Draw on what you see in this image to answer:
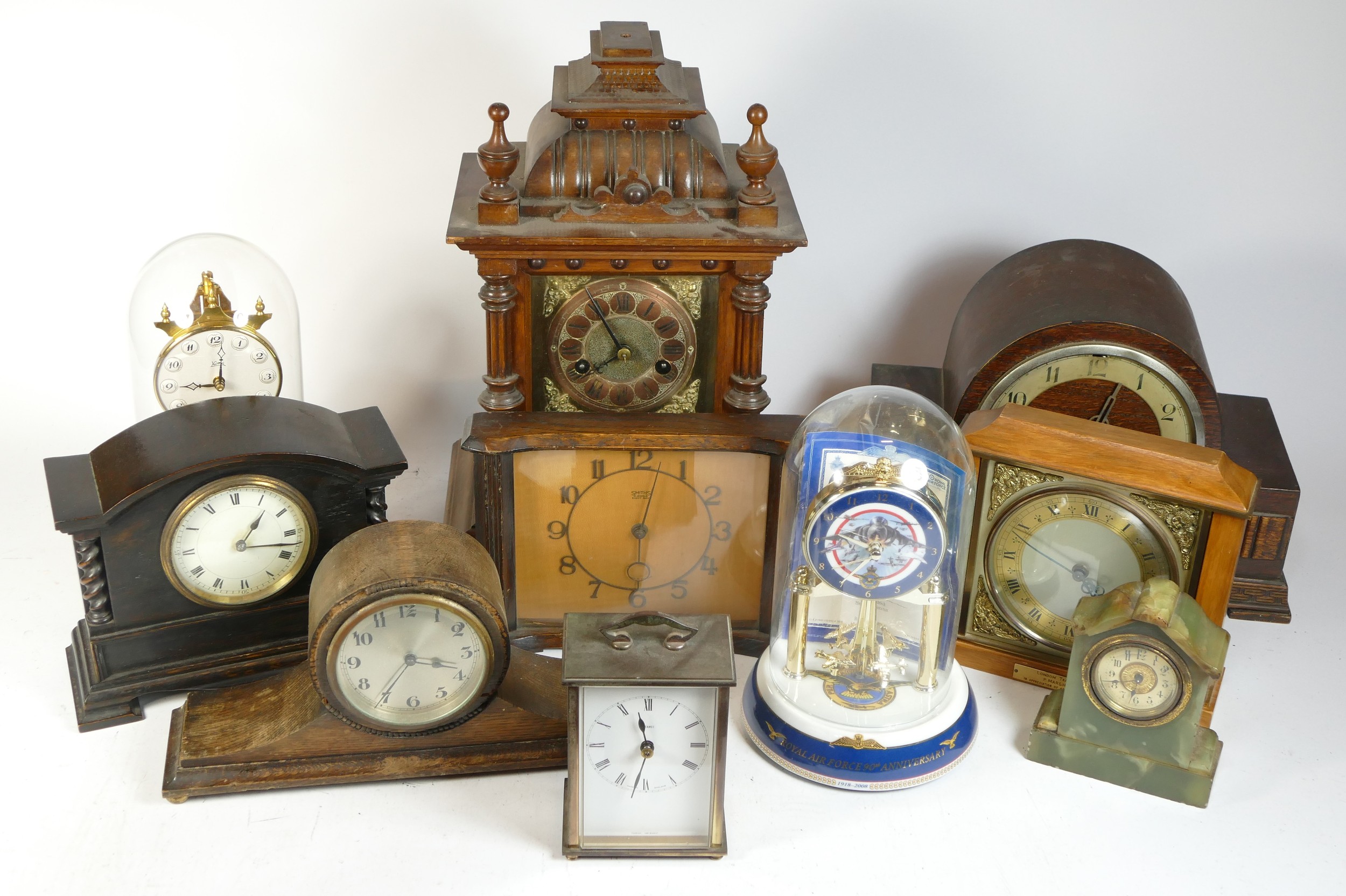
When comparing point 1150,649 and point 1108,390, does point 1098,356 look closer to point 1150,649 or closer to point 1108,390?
point 1108,390

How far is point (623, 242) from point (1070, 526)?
114cm

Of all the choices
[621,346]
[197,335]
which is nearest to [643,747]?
[621,346]

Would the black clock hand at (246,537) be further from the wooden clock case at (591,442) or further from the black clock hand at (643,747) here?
the black clock hand at (643,747)

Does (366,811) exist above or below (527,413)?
below

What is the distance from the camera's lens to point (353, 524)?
2951mm

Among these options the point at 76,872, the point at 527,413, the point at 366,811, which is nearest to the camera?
the point at 76,872

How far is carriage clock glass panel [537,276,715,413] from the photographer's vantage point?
2955 millimetres

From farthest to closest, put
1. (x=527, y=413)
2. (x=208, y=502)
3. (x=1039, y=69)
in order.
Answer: (x=1039, y=69)
(x=527, y=413)
(x=208, y=502)

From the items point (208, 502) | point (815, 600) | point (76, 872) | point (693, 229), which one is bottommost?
point (76, 872)

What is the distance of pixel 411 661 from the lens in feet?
8.54

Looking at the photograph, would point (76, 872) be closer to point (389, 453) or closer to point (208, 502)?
point (208, 502)

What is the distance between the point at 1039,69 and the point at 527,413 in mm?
1681

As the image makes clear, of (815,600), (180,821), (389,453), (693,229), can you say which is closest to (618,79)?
(693,229)

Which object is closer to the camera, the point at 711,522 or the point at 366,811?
the point at 366,811
